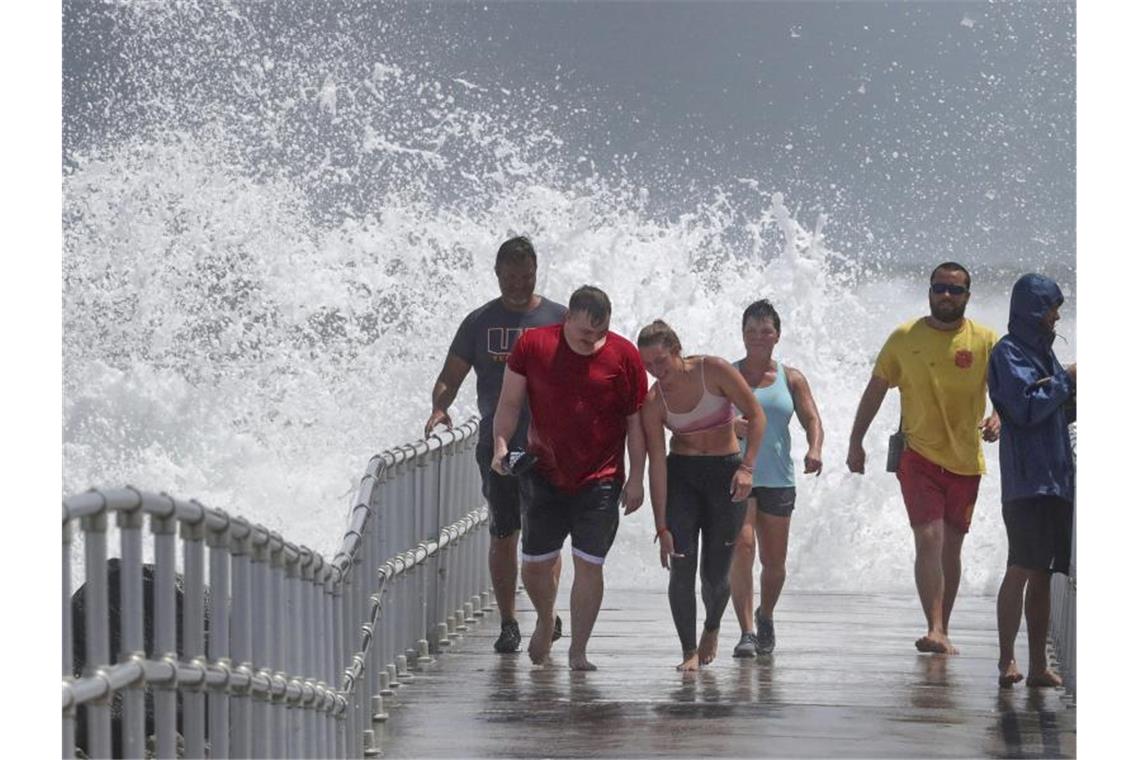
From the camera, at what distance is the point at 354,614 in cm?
840

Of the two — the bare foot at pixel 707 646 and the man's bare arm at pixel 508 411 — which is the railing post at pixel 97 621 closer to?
the man's bare arm at pixel 508 411

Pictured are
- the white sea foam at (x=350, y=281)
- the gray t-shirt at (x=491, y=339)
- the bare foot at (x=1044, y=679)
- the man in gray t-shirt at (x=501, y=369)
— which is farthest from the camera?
the white sea foam at (x=350, y=281)

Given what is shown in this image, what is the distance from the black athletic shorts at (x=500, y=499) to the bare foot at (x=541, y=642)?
60 cm

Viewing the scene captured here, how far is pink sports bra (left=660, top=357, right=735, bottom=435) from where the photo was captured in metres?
10.1

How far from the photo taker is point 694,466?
33.6 ft

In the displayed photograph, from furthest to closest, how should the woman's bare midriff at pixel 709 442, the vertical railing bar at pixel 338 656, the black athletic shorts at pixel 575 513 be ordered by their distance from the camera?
the woman's bare midriff at pixel 709 442 → the black athletic shorts at pixel 575 513 → the vertical railing bar at pixel 338 656

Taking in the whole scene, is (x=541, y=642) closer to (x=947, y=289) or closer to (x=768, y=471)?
(x=768, y=471)

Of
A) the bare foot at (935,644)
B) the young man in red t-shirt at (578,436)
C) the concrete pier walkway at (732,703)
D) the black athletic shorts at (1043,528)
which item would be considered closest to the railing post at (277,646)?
the concrete pier walkway at (732,703)

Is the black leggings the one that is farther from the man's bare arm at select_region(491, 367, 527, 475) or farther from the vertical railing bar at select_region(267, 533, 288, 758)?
the vertical railing bar at select_region(267, 533, 288, 758)

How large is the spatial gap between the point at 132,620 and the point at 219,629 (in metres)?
0.88

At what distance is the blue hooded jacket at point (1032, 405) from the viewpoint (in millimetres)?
9359

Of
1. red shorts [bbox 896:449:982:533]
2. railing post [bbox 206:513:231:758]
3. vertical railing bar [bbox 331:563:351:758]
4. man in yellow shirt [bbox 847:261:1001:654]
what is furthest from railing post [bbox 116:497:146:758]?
red shorts [bbox 896:449:982:533]

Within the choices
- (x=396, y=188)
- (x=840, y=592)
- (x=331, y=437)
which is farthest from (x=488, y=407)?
(x=396, y=188)
